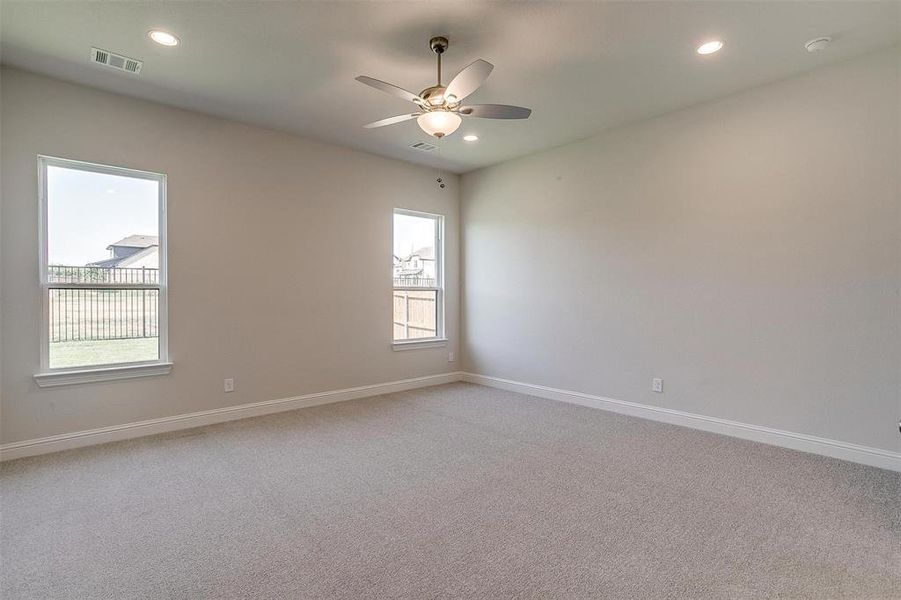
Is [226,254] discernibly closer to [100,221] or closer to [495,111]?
[100,221]

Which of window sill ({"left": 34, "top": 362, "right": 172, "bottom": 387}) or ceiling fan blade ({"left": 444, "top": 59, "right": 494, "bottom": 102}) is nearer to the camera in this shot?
ceiling fan blade ({"left": 444, "top": 59, "right": 494, "bottom": 102})

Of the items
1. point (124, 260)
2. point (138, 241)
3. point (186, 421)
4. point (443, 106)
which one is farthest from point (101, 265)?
point (443, 106)

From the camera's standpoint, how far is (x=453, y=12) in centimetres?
261

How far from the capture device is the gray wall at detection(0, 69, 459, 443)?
333cm

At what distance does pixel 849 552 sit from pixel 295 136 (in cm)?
528

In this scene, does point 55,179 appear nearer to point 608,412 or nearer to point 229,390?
point 229,390

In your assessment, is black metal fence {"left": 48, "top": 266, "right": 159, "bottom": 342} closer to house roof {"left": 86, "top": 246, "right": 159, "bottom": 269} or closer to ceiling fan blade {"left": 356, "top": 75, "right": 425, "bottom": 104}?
house roof {"left": 86, "top": 246, "right": 159, "bottom": 269}

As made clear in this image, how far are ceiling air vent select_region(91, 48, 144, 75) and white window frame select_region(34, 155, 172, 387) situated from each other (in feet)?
2.77

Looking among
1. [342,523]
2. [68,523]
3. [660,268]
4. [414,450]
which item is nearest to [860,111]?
[660,268]

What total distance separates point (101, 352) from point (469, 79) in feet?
11.9

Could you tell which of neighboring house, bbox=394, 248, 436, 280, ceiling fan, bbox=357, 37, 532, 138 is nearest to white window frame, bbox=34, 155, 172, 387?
ceiling fan, bbox=357, 37, 532, 138

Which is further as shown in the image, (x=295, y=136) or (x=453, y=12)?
(x=295, y=136)

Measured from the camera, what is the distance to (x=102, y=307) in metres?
3.70

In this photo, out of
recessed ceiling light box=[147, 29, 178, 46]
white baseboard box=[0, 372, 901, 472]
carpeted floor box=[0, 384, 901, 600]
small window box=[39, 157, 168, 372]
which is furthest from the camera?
small window box=[39, 157, 168, 372]
